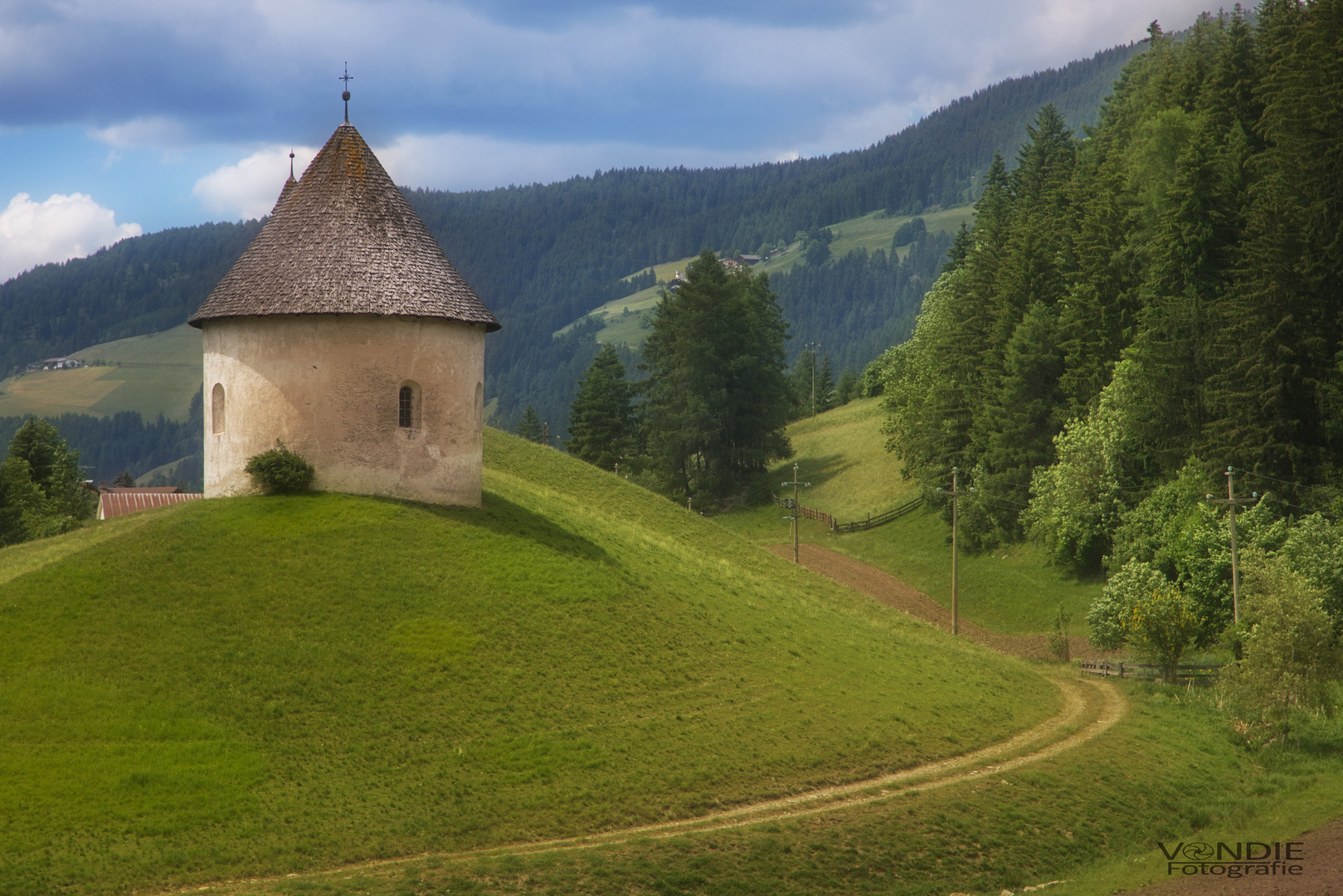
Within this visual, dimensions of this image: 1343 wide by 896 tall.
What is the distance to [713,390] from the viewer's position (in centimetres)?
8669

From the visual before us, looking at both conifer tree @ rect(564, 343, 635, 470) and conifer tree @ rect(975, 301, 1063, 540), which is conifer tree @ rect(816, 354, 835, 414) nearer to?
conifer tree @ rect(564, 343, 635, 470)

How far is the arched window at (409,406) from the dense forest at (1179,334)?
2936 cm

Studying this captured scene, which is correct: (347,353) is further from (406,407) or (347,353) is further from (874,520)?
(874,520)

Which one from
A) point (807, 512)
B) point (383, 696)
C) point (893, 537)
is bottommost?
point (893, 537)

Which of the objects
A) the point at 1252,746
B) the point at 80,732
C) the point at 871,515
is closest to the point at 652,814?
the point at 80,732

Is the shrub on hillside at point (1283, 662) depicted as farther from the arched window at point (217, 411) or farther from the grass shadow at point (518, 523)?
the arched window at point (217, 411)

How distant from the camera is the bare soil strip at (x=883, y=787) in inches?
896

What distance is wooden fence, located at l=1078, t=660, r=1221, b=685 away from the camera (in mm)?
44438

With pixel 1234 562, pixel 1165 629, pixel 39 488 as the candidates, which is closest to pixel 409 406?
pixel 1165 629

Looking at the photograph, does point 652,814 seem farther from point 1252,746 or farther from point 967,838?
point 1252,746

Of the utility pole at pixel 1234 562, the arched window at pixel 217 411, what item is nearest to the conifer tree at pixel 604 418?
the utility pole at pixel 1234 562

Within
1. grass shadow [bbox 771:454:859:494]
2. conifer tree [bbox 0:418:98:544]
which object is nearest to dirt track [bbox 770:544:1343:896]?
grass shadow [bbox 771:454:859:494]

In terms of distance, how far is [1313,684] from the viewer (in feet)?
118

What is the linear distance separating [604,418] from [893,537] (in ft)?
99.1
